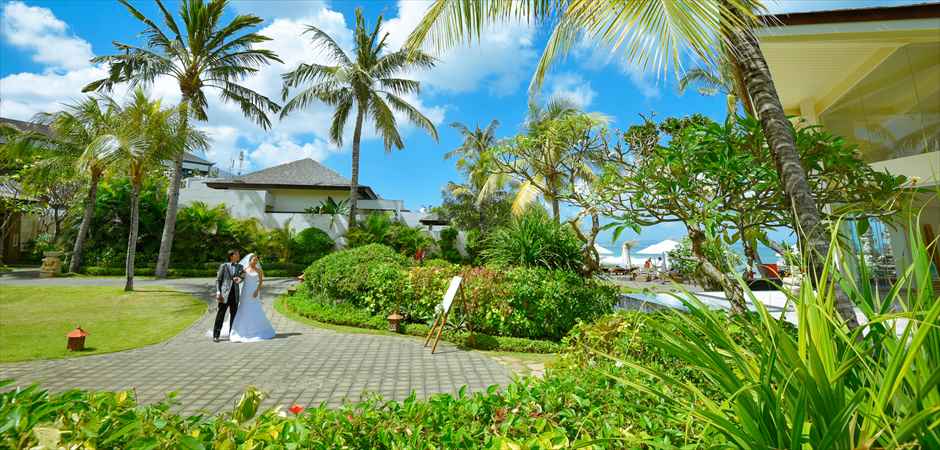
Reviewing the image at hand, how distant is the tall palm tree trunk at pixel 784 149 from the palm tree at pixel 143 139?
15218 millimetres

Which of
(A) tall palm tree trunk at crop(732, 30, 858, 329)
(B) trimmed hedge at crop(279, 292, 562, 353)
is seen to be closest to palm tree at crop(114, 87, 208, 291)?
(B) trimmed hedge at crop(279, 292, 562, 353)

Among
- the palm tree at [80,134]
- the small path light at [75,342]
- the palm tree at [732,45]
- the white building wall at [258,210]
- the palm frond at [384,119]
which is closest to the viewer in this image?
the palm tree at [732,45]

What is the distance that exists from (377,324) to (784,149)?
801cm

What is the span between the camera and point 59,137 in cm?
1806

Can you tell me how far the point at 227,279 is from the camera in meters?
8.18

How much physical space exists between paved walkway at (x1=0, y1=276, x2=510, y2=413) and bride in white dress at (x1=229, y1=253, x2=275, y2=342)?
0.33 m

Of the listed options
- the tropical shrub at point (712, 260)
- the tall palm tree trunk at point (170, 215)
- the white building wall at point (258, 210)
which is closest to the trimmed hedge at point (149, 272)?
the tall palm tree trunk at point (170, 215)

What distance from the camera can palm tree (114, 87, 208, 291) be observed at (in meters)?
12.3

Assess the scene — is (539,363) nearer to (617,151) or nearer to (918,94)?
(617,151)

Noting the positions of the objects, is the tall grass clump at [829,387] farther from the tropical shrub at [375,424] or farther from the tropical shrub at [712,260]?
the tropical shrub at [712,260]

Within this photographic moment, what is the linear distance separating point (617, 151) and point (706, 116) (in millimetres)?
1356

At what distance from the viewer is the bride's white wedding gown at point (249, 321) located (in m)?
7.98

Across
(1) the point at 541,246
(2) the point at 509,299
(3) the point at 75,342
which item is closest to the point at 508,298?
(2) the point at 509,299

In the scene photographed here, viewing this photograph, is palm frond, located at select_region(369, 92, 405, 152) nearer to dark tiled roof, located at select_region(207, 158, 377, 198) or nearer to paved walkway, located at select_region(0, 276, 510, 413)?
dark tiled roof, located at select_region(207, 158, 377, 198)
